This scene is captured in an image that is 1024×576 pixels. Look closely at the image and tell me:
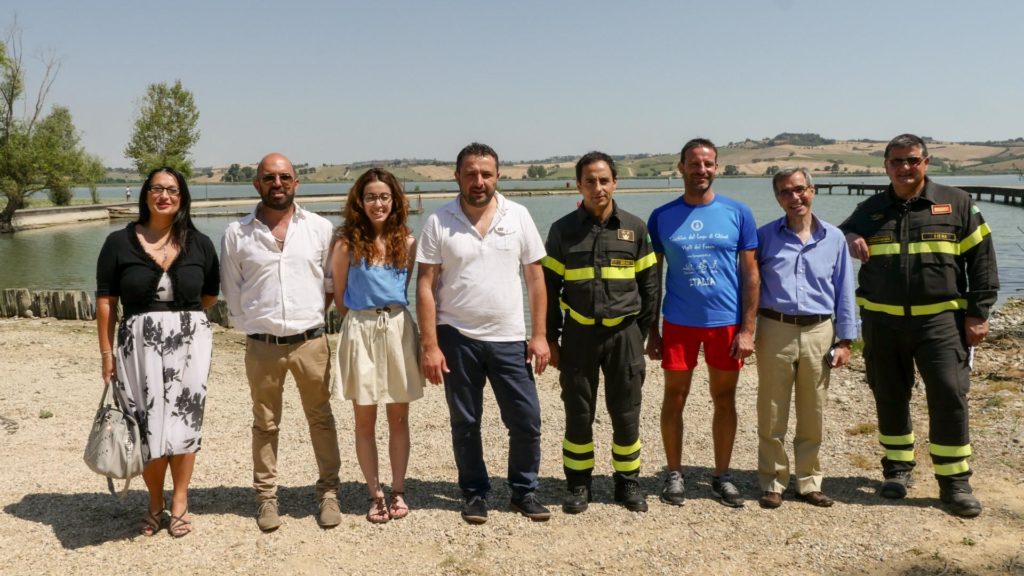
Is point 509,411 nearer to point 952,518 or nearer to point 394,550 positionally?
point 394,550

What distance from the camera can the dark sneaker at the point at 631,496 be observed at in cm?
477

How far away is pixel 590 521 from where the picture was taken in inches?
182

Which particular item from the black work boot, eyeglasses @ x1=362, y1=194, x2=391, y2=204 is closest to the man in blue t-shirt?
the black work boot

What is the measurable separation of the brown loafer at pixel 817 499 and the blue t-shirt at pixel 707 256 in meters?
1.29

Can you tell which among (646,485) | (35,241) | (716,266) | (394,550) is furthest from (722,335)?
(35,241)

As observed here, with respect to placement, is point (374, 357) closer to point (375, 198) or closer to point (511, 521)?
point (375, 198)

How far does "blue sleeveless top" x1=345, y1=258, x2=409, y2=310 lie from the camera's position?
4.31m

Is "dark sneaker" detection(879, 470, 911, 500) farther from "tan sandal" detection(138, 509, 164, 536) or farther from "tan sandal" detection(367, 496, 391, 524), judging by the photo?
"tan sandal" detection(138, 509, 164, 536)

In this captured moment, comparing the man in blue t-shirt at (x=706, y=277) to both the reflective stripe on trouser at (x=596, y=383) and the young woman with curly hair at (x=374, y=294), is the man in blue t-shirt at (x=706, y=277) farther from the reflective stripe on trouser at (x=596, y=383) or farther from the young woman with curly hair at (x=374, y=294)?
the young woman with curly hair at (x=374, y=294)

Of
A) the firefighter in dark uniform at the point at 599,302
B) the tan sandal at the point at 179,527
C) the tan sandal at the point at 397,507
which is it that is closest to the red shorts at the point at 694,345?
the firefighter in dark uniform at the point at 599,302

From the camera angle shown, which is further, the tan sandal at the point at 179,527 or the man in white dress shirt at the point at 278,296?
the tan sandal at the point at 179,527

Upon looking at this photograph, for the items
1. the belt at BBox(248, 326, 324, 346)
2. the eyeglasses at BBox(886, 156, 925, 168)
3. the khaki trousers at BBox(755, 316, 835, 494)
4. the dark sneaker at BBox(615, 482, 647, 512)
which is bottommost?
the dark sneaker at BBox(615, 482, 647, 512)

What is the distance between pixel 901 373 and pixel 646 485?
192 cm

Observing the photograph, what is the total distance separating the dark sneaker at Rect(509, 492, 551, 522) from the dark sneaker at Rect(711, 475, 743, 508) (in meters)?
1.20
